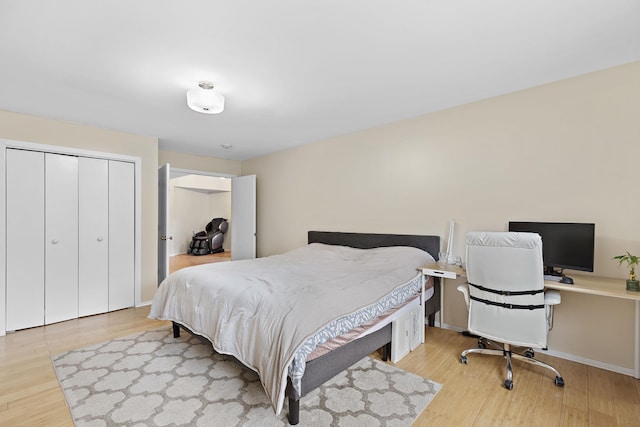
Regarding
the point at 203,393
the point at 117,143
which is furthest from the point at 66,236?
the point at 203,393

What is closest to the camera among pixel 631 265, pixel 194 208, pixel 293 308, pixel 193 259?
pixel 293 308

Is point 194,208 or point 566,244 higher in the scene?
point 194,208

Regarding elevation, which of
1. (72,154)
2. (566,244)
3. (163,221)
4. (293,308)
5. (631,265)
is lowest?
(293,308)

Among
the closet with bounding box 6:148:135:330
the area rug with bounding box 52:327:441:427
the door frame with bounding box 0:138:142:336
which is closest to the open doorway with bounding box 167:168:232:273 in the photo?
the door frame with bounding box 0:138:142:336

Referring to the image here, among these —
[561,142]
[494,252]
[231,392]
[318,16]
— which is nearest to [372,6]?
[318,16]

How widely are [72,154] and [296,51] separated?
10.4 feet

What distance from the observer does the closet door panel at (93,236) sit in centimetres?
354

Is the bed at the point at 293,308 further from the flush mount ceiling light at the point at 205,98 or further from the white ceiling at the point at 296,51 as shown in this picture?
the white ceiling at the point at 296,51

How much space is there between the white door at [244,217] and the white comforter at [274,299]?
77.2 inches

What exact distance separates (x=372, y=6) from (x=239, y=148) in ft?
11.8

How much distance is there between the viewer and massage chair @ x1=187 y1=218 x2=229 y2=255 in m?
8.72

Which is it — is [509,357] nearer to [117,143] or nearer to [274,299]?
[274,299]

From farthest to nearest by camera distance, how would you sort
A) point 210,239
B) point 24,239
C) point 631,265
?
1. point 210,239
2. point 24,239
3. point 631,265

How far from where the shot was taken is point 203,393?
2.00 meters
